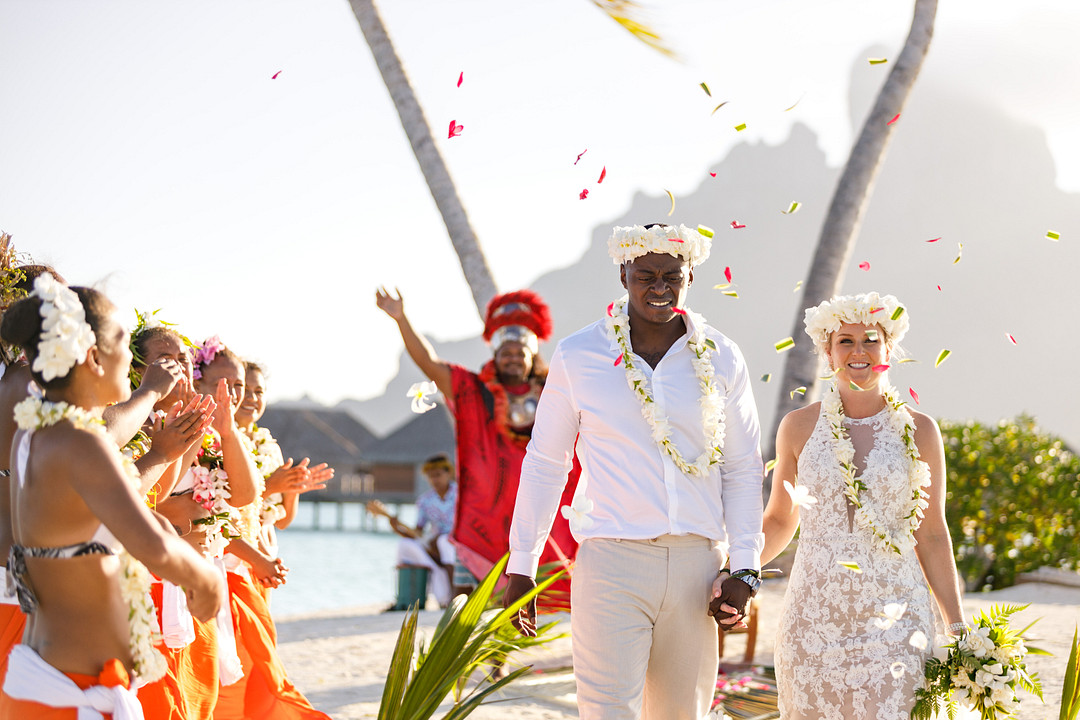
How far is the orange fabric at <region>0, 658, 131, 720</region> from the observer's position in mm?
2871

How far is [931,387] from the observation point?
7562 cm

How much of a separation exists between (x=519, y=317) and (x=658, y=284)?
336 cm

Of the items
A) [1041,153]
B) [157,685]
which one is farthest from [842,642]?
[1041,153]

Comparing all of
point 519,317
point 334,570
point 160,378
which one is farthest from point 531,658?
point 334,570

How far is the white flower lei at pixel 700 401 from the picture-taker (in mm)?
3902

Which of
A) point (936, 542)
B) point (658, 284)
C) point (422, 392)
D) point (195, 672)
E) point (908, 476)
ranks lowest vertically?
point (195, 672)

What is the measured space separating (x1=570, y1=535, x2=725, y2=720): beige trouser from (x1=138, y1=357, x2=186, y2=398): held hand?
1.56 meters

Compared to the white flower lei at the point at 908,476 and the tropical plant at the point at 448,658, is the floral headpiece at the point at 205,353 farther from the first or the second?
the white flower lei at the point at 908,476

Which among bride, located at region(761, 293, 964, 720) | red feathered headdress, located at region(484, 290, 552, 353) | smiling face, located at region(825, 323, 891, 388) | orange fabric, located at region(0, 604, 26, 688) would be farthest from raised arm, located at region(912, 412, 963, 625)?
orange fabric, located at region(0, 604, 26, 688)

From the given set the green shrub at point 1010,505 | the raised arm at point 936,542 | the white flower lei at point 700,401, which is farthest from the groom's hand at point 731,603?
the green shrub at point 1010,505

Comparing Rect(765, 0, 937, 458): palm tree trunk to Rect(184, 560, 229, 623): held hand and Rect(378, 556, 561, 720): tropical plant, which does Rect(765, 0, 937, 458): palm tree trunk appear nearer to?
Rect(378, 556, 561, 720): tropical plant

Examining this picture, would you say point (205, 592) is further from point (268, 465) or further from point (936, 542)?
point (936, 542)

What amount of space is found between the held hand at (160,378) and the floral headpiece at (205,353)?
67.1 inches

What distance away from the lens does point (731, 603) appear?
370 centimetres
